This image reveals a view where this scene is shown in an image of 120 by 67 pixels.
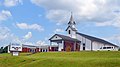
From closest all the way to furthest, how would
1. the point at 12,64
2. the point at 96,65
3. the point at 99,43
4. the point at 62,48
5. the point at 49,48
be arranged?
the point at 96,65, the point at 12,64, the point at 62,48, the point at 49,48, the point at 99,43

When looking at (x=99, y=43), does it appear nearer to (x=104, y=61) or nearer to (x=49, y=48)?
(x=49, y=48)

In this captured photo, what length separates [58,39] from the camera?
70.1 metres

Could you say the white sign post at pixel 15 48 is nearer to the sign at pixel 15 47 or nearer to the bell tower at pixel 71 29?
the sign at pixel 15 47

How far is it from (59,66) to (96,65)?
4.37m

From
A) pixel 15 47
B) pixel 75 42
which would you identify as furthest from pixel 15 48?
pixel 75 42

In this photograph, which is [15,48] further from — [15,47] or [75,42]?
[75,42]

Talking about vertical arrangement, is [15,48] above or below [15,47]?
below

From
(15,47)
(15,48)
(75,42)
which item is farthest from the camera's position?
(75,42)

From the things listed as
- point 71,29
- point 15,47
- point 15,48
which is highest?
point 71,29

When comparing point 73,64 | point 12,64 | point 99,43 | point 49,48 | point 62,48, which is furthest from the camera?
point 99,43

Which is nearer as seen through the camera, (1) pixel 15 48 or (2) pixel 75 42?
(1) pixel 15 48

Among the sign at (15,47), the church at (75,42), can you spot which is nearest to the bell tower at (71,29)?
the church at (75,42)

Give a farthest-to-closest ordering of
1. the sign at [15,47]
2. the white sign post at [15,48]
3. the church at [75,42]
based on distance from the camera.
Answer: the church at [75,42] < the sign at [15,47] < the white sign post at [15,48]

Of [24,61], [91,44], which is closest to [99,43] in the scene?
[91,44]
